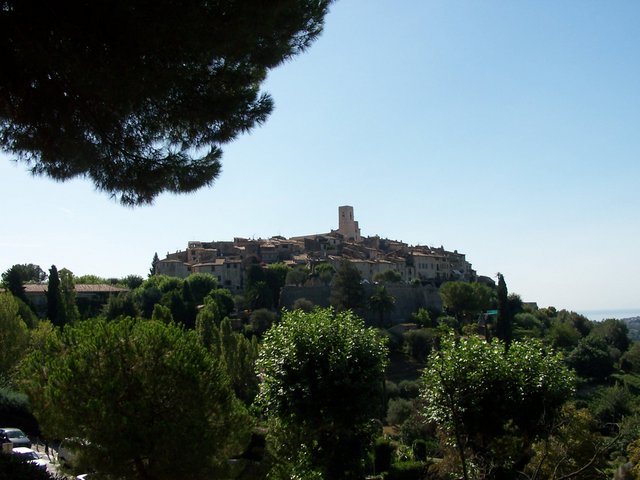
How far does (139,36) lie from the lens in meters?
8.42

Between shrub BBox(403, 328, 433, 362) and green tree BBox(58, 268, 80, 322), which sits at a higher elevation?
green tree BBox(58, 268, 80, 322)

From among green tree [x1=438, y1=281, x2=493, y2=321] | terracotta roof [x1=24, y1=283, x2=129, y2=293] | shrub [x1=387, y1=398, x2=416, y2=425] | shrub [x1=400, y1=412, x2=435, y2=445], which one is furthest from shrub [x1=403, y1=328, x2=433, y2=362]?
terracotta roof [x1=24, y1=283, x2=129, y2=293]

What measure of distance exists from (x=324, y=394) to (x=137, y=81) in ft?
26.8

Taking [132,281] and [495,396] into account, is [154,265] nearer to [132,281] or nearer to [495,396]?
[132,281]

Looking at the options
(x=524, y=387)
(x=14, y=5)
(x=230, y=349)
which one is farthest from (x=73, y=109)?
(x=230, y=349)

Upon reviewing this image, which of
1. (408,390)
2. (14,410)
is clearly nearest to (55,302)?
(14,410)

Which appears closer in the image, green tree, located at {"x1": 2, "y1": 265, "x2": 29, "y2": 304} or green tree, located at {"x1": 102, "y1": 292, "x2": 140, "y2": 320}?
green tree, located at {"x1": 2, "y1": 265, "x2": 29, "y2": 304}

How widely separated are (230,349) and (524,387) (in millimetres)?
27684

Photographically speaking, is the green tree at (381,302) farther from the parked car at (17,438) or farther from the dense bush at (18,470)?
the dense bush at (18,470)

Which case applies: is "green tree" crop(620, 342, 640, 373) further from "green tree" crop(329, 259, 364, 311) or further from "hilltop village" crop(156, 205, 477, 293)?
"hilltop village" crop(156, 205, 477, 293)

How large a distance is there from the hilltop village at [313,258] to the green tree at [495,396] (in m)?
66.9

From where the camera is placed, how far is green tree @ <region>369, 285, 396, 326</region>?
6750 centimetres

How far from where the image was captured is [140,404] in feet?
47.4

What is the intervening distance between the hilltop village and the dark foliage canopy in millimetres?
72628
